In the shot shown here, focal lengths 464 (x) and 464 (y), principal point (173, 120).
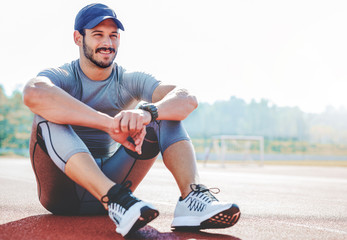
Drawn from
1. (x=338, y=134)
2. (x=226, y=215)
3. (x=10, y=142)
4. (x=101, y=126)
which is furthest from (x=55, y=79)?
(x=338, y=134)

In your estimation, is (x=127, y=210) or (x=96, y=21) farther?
(x=96, y=21)

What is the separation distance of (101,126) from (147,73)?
0.65 meters

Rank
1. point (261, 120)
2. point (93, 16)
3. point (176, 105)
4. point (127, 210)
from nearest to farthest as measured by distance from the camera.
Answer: point (127, 210) < point (176, 105) < point (93, 16) < point (261, 120)

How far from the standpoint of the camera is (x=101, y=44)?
2.74 m

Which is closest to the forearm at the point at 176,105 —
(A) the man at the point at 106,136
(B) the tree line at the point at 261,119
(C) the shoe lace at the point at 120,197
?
(A) the man at the point at 106,136

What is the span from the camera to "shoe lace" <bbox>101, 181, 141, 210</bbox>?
208 centimetres

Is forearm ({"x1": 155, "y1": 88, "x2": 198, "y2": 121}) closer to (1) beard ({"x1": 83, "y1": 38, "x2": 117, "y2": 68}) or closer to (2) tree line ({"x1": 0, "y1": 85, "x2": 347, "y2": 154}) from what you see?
(1) beard ({"x1": 83, "y1": 38, "x2": 117, "y2": 68})

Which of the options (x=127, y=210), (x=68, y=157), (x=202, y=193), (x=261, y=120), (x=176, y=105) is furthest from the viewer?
(x=261, y=120)

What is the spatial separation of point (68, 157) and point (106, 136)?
0.62m

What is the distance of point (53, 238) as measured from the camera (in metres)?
2.15

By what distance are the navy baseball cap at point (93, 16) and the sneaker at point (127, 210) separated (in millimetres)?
1045

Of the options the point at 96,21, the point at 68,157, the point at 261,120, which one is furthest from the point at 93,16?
the point at 261,120

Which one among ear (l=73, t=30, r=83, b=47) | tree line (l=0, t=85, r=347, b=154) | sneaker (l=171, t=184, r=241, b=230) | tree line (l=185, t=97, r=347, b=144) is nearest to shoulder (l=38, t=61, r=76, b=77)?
ear (l=73, t=30, r=83, b=47)

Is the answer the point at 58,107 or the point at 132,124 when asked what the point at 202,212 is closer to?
the point at 132,124
